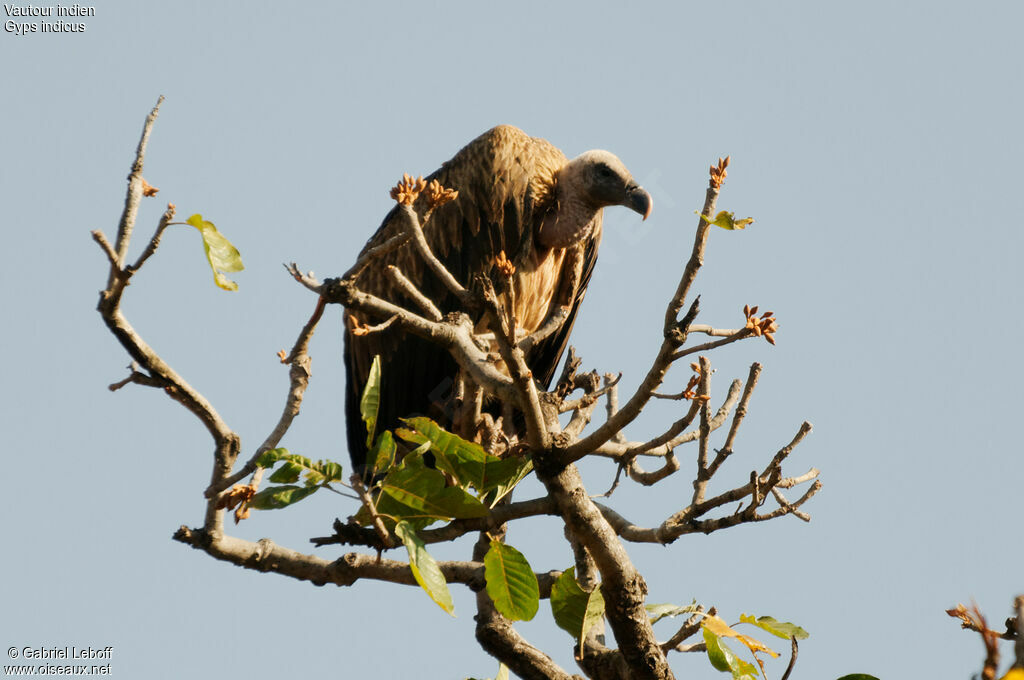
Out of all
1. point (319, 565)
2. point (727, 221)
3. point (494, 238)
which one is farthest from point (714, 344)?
point (494, 238)

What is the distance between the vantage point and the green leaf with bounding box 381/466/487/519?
140 inches

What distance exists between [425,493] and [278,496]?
48 centimetres

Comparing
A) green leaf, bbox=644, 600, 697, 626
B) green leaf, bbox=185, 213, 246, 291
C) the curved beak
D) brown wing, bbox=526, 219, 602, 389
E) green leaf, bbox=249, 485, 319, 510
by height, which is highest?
the curved beak

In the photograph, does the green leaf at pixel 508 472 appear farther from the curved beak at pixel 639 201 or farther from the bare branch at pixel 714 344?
the curved beak at pixel 639 201

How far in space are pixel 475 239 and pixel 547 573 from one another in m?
2.74

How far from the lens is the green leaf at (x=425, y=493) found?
357 centimetres

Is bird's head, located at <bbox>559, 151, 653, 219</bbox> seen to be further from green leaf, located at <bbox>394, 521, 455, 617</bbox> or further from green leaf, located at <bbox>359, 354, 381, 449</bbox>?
green leaf, located at <bbox>394, 521, 455, 617</bbox>

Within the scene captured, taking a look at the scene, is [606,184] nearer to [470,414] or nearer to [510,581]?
[470,414]

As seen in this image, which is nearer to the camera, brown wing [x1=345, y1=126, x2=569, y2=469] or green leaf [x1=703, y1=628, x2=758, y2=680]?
green leaf [x1=703, y1=628, x2=758, y2=680]

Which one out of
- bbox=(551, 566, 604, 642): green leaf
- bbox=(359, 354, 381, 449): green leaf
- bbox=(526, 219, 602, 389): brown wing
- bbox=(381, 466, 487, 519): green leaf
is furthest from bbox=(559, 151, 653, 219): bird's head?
bbox=(381, 466, 487, 519): green leaf

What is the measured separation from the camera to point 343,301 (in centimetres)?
367

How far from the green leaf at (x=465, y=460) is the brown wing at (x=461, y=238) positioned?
2.60 meters

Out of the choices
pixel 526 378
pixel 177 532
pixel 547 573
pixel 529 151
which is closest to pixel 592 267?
pixel 529 151

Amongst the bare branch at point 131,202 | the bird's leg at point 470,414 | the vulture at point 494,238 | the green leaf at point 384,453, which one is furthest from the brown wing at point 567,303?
the bare branch at point 131,202
